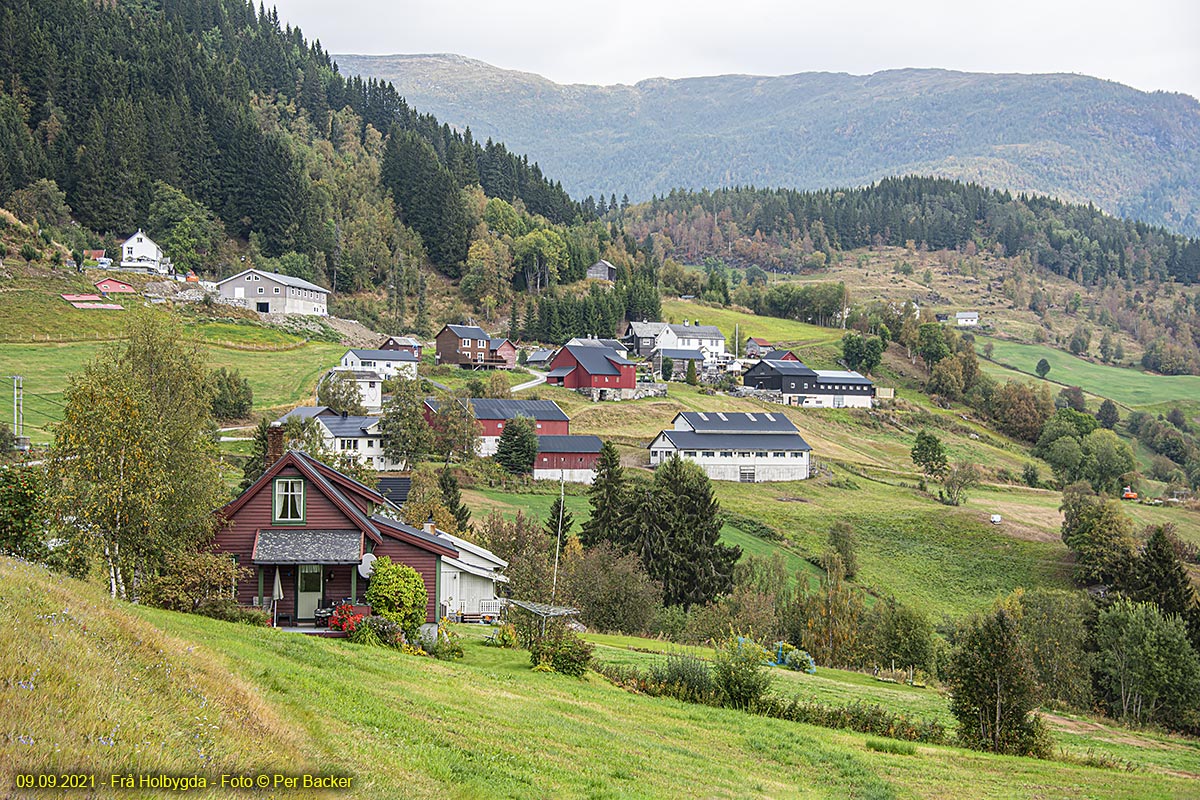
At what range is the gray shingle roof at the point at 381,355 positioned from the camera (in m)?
89.3

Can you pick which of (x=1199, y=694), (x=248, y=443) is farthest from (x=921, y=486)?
(x=248, y=443)

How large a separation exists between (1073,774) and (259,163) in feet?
433

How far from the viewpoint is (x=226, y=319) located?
98.2m

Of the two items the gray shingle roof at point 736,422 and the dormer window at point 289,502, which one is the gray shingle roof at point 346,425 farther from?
the dormer window at point 289,502

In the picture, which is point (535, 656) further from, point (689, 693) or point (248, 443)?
point (248, 443)

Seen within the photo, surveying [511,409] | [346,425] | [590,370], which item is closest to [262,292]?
[590,370]

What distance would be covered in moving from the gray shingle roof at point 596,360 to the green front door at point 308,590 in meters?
79.3

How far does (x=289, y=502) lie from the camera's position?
25875 millimetres

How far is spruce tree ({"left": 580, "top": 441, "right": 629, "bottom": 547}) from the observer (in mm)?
53000

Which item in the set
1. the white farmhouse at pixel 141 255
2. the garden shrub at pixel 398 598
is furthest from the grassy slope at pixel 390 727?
the white farmhouse at pixel 141 255

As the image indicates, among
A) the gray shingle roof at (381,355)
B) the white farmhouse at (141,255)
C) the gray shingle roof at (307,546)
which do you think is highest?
the white farmhouse at (141,255)

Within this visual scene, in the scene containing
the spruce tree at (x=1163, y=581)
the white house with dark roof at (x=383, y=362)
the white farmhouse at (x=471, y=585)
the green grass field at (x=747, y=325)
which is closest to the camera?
the white farmhouse at (x=471, y=585)

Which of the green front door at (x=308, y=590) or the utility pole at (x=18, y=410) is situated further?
the utility pole at (x=18, y=410)

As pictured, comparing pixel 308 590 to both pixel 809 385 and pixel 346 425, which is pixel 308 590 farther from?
pixel 809 385
